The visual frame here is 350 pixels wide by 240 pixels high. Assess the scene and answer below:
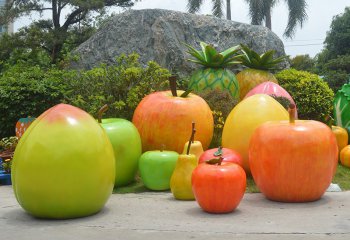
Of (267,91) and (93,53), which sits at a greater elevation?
(93,53)

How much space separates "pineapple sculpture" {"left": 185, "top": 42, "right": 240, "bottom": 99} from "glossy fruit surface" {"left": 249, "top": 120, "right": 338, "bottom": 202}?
3424 millimetres

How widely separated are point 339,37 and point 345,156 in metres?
32.2

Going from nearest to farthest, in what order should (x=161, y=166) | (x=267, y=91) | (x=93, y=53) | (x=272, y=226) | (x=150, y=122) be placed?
(x=272, y=226), (x=161, y=166), (x=150, y=122), (x=267, y=91), (x=93, y=53)

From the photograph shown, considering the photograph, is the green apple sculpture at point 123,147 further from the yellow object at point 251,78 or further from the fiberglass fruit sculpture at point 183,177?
the yellow object at point 251,78

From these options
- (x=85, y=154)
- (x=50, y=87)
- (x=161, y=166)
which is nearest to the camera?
(x=85, y=154)

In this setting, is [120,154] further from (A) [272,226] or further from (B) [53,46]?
(B) [53,46]

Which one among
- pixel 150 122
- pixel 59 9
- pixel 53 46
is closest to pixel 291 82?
pixel 150 122

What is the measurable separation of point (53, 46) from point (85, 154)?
12.3 m

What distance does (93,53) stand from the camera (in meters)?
11.3

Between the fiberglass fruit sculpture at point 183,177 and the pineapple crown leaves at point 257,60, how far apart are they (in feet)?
14.0

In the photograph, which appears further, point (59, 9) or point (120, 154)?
point (59, 9)

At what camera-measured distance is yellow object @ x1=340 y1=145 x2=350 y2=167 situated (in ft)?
24.8

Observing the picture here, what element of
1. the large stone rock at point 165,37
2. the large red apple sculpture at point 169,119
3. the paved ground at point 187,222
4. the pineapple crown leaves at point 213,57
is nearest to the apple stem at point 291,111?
the paved ground at point 187,222

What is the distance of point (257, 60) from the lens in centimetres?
962
